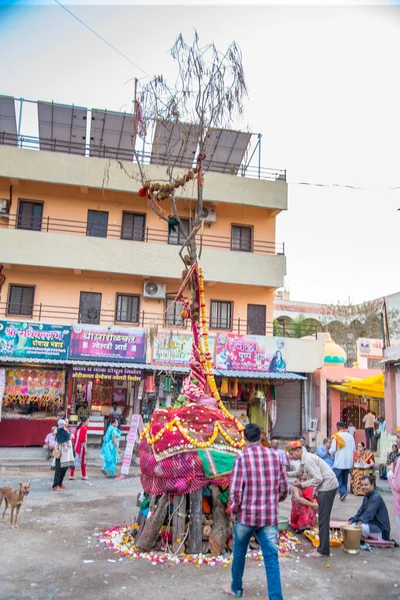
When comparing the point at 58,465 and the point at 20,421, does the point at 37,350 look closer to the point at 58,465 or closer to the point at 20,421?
the point at 20,421

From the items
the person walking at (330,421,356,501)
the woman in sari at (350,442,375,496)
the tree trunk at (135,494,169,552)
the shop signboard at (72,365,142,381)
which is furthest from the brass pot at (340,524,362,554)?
the shop signboard at (72,365,142,381)

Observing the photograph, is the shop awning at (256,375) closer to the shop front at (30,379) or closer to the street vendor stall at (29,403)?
the shop front at (30,379)

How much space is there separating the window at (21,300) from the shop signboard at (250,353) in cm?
775

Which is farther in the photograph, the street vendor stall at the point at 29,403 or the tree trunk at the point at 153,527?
the street vendor stall at the point at 29,403

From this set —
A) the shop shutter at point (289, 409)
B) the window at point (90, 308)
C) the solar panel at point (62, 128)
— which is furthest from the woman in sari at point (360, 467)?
the solar panel at point (62, 128)

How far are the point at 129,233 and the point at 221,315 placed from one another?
210 inches

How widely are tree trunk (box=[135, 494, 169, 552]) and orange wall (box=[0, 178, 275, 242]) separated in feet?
48.8

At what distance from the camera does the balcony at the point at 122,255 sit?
20172 millimetres

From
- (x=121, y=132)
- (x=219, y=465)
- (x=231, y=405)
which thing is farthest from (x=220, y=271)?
(x=219, y=465)

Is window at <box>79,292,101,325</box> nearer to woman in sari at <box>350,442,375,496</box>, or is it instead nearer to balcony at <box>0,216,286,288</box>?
balcony at <box>0,216,286,288</box>

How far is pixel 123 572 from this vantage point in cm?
652

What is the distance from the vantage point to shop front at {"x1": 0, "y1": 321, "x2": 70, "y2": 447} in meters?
18.3

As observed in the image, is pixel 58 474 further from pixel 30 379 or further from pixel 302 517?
pixel 30 379

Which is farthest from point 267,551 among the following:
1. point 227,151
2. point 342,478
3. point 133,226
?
point 227,151
